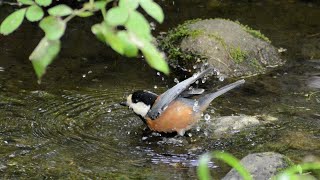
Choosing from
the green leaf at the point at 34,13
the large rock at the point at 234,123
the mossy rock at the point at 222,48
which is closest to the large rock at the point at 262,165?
the large rock at the point at 234,123

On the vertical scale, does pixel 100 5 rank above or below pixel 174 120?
above

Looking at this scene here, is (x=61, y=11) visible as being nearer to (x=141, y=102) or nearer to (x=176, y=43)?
(x=141, y=102)

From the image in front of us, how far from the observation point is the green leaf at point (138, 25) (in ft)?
4.44

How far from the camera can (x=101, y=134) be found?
507cm

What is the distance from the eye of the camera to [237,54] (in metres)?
7.22

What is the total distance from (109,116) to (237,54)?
2.39 m

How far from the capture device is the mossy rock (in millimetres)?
7113

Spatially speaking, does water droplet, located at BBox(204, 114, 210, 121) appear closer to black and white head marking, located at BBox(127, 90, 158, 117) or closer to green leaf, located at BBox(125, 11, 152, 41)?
black and white head marking, located at BBox(127, 90, 158, 117)

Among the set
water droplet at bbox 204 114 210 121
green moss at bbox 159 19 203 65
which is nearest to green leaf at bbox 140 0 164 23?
water droplet at bbox 204 114 210 121

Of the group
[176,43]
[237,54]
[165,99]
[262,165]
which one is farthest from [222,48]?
[262,165]

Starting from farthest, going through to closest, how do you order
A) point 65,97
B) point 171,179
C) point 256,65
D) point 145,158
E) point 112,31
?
point 256,65, point 65,97, point 145,158, point 171,179, point 112,31

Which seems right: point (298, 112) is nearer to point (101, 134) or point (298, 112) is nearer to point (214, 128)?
point (214, 128)

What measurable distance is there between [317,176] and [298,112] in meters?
1.80

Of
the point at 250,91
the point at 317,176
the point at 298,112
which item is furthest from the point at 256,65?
the point at 317,176
